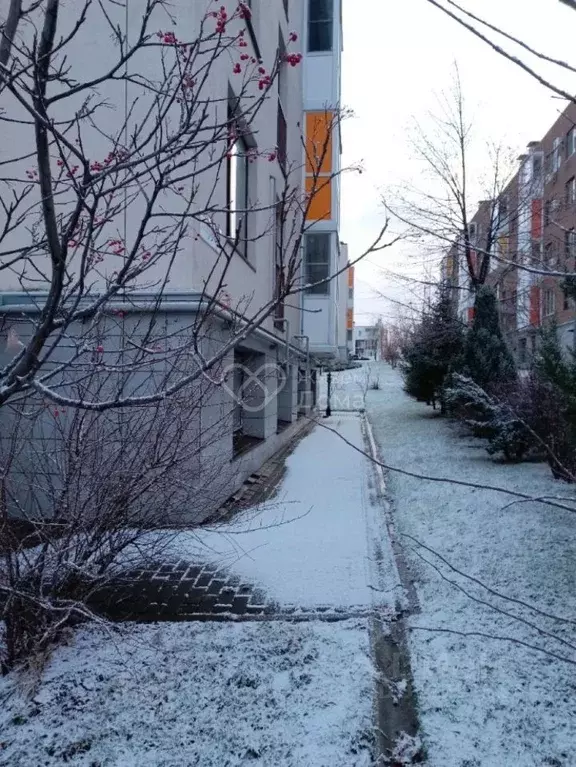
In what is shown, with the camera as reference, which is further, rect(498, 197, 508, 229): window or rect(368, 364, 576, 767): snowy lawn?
rect(498, 197, 508, 229): window

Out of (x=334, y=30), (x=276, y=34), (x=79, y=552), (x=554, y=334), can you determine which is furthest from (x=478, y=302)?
(x=79, y=552)

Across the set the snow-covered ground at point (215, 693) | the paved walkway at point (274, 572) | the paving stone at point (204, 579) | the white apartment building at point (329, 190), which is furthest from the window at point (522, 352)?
the paving stone at point (204, 579)

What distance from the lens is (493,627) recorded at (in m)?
4.23

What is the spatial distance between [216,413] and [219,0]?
4873mm

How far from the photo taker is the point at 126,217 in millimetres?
6637

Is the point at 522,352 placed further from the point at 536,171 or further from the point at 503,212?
the point at 536,171

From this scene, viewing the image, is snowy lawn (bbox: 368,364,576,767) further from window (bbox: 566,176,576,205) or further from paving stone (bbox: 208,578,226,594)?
window (bbox: 566,176,576,205)

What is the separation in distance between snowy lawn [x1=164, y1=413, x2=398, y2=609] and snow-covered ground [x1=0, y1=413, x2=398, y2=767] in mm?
30

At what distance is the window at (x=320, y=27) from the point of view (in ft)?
53.5

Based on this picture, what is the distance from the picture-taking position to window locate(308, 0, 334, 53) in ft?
53.5

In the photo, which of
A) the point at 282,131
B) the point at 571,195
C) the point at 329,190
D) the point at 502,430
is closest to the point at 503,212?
the point at 571,195

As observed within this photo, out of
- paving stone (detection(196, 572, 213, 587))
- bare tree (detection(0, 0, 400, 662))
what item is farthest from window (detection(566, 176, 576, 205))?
paving stone (detection(196, 572, 213, 587))

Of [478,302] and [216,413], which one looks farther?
[478,302]

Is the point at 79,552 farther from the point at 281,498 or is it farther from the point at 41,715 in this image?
→ the point at 281,498
